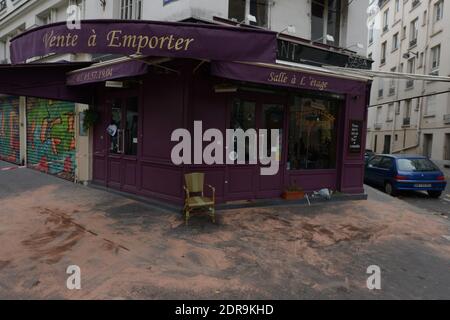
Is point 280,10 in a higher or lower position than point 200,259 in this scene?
higher

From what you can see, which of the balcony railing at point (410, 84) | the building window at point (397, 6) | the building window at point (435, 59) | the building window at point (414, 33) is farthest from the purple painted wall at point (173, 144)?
the building window at point (397, 6)

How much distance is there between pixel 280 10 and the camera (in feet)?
25.4

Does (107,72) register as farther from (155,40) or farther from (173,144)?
(155,40)

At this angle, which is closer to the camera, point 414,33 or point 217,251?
point 217,251

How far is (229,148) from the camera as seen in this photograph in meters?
6.93

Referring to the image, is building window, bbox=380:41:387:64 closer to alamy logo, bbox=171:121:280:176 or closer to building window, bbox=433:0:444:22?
building window, bbox=433:0:444:22

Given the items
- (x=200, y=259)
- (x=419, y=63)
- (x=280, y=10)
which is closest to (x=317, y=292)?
(x=200, y=259)

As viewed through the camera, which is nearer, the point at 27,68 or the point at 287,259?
the point at 287,259

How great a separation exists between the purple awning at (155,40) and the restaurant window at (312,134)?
3.40 meters

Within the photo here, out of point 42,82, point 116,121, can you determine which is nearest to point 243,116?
point 116,121

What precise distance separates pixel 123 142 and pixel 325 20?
20.1ft

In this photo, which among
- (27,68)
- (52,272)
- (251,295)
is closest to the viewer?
(251,295)
